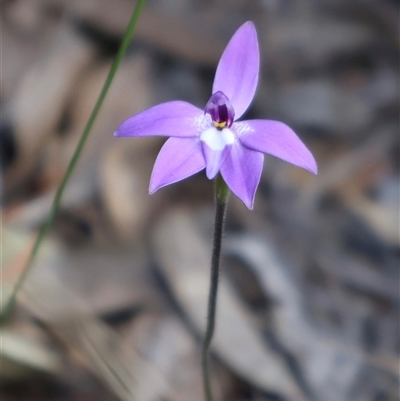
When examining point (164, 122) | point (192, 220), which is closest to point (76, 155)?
point (164, 122)

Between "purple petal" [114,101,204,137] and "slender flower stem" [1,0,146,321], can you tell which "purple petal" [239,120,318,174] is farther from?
"slender flower stem" [1,0,146,321]

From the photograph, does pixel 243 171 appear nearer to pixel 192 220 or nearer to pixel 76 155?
pixel 76 155

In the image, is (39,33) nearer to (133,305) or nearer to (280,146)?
(133,305)

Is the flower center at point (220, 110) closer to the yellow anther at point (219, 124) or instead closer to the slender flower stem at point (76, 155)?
the yellow anther at point (219, 124)

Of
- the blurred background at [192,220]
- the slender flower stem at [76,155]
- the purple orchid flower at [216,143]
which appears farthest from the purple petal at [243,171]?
the blurred background at [192,220]

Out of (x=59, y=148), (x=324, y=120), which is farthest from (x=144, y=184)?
(x=324, y=120)
